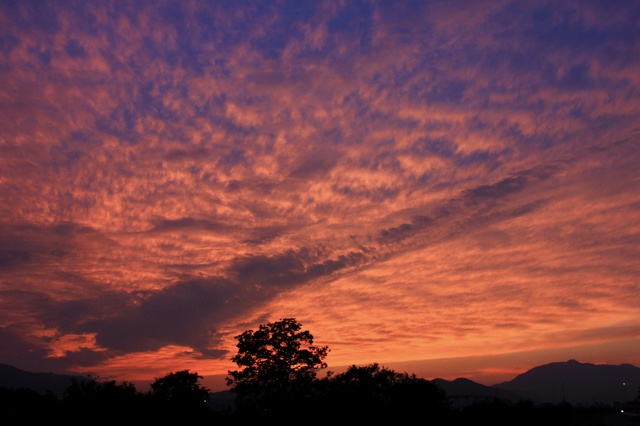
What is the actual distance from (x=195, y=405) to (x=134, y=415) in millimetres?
6239

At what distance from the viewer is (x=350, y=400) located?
55688 millimetres

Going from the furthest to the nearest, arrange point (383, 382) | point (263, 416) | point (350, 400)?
point (383, 382)
point (350, 400)
point (263, 416)

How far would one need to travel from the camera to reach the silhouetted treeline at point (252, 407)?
33.8 meters

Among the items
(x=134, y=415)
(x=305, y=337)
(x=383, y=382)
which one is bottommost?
(x=134, y=415)

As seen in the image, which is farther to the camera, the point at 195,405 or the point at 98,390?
the point at 195,405

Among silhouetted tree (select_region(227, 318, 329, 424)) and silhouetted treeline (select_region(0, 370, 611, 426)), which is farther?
silhouetted tree (select_region(227, 318, 329, 424))

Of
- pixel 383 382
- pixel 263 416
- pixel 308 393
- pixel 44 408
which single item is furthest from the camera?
pixel 383 382

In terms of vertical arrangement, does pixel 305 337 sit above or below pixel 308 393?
above

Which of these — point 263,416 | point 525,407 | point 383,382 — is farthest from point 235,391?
point 525,407

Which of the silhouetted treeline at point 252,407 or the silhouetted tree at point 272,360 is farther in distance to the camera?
the silhouetted tree at point 272,360

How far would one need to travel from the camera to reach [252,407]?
190 feet

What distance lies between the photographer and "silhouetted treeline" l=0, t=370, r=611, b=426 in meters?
33.8

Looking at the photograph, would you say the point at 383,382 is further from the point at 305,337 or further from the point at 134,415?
the point at 134,415

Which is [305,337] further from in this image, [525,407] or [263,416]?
[525,407]
